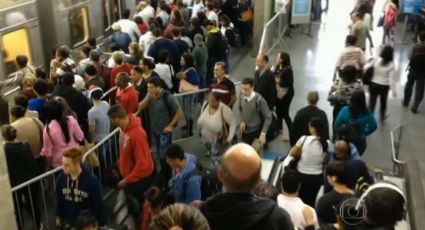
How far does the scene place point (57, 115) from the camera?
18.9ft

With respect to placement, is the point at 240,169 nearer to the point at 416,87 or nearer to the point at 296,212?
the point at 296,212

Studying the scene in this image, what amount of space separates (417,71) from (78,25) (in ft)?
23.6

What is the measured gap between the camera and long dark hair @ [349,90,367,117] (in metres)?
6.82

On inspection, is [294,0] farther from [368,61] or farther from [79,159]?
[79,159]

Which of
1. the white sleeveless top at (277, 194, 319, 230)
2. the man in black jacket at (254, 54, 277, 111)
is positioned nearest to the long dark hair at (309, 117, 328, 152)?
the white sleeveless top at (277, 194, 319, 230)

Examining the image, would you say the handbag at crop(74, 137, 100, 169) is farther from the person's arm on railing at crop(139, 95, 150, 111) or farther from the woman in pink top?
the person's arm on railing at crop(139, 95, 150, 111)

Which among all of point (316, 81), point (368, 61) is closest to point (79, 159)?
point (368, 61)

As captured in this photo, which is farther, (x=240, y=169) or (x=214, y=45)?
(x=214, y=45)

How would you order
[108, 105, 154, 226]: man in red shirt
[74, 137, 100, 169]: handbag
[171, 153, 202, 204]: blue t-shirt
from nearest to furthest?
[171, 153, 202, 204]: blue t-shirt, [108, 105, 154, 226]: man in red shirt, [74, 137, 100, 169]: handbag

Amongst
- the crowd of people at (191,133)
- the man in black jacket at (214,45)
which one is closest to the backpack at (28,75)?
the crowd of people at (191,133)

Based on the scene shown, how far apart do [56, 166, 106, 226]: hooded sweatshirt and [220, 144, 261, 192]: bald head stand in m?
2.59

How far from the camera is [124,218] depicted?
253 inches

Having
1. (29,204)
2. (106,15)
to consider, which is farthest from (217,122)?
(106,15)

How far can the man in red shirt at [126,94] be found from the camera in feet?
22.4
